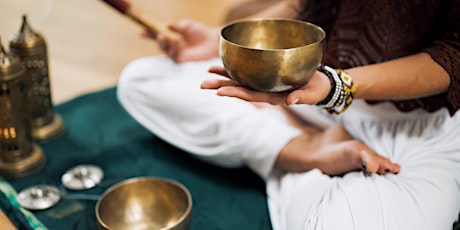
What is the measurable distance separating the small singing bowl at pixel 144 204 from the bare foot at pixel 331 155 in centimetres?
27

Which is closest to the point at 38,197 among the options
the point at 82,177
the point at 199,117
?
the point at 82,177

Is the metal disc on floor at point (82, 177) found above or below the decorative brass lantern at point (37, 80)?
below

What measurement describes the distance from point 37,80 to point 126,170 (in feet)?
1.17

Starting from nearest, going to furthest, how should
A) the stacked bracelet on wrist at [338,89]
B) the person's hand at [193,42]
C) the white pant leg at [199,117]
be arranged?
the stacked bracelet on wrist at [338,89], the white pant leg at [199,117], the person's hand at [193,42]

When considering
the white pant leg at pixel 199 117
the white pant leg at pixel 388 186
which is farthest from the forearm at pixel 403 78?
the white pant leg at pixel 199 117

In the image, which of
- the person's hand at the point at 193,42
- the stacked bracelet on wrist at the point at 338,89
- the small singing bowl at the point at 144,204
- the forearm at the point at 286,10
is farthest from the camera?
the person's hand at the point at 193,42

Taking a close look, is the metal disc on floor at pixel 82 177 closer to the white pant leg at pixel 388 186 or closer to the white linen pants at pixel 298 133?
the white linen pants at pixel 298 133

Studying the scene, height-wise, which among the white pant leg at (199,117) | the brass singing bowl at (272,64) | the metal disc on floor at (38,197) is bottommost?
the metal disc on floor at (38,197)

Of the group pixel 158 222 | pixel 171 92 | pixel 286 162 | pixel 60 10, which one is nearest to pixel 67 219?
→ pixel 158 222

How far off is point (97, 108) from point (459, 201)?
1.19 metres

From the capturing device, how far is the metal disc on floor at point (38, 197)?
1406 millimetres

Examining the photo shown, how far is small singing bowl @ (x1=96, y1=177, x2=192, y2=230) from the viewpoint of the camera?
133cm

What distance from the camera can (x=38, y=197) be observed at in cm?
143

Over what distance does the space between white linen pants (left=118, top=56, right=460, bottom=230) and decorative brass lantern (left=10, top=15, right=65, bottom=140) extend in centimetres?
22
